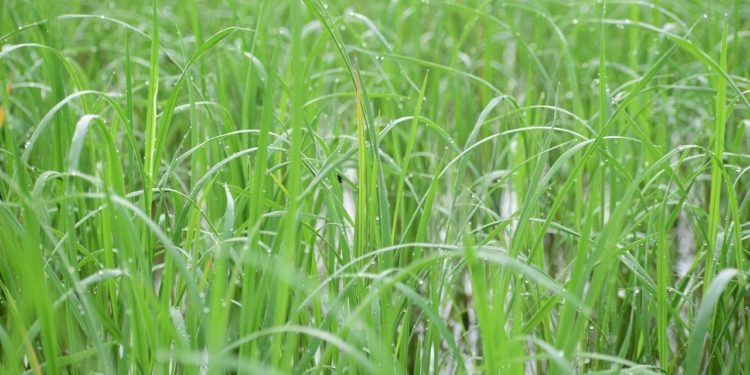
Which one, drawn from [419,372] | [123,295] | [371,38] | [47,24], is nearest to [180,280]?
[123,295]

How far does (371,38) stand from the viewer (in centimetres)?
225

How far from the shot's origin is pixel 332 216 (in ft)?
2.86

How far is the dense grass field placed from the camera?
62cm

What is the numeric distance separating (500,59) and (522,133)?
1.12 meters

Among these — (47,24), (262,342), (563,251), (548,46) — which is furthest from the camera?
(548,46)

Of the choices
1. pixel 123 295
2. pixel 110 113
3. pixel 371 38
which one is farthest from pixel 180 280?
pixel 371 38

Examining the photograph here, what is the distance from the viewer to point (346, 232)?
3.14ft

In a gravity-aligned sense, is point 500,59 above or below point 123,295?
above

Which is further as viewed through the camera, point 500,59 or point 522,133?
point 500,59

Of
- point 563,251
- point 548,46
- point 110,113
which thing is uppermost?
point 548,46

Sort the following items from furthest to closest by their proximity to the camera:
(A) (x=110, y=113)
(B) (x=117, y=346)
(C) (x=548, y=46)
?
(C) (x=548, y=46), (A) (x=110, y=113), (B) (x=117, y=346)

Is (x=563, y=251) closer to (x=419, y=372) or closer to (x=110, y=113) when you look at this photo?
(x=419, y=372)

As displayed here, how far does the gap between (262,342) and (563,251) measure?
82cm

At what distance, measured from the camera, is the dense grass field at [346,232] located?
62 centimetres
